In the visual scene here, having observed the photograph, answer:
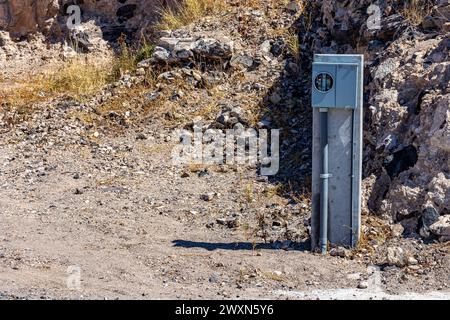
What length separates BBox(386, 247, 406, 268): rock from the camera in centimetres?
559

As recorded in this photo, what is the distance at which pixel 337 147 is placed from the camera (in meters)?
5.83

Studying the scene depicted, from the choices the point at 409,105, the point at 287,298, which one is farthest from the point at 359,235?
the point at 409,105

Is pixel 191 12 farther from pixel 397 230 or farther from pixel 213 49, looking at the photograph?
pixel 397 230

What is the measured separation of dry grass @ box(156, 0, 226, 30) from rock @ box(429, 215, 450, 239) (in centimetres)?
500

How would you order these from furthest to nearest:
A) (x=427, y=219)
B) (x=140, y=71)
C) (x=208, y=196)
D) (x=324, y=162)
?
(x=140, y=71) < (x=208, y=196) < (x=427, y=219) < (x=324, y=162)

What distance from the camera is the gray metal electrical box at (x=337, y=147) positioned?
5660mm

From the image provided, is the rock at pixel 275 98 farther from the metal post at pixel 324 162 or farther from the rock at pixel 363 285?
the rock at pixel 363 285

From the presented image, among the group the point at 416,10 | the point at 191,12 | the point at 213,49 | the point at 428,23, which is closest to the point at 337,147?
the point at 428,23

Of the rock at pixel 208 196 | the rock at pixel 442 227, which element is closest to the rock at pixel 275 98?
the rock at pixel 208 196

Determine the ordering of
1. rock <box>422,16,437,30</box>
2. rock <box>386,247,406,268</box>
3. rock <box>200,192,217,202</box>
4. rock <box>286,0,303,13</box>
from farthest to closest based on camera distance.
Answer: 1. rock <box>286,0,303,13</box>
2. rock <box>422,16,437,30</box>
3. rock <box>200,192,217,202</box>
4. rock <box>386,247,406,268</box>

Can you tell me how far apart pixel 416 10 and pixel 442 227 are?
280 cm

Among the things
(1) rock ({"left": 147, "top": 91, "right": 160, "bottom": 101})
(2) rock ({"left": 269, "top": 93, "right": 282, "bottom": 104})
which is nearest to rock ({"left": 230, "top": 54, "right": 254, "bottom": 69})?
(2) rock ({"left": 269, "top": 93, "right": 282, "bottom": 104})

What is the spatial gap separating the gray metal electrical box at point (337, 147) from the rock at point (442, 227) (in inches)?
21.2

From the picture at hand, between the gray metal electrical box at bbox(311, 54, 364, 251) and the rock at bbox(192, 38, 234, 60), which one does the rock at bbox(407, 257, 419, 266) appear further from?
the rock at bbox(192, 38, 234, 60)
